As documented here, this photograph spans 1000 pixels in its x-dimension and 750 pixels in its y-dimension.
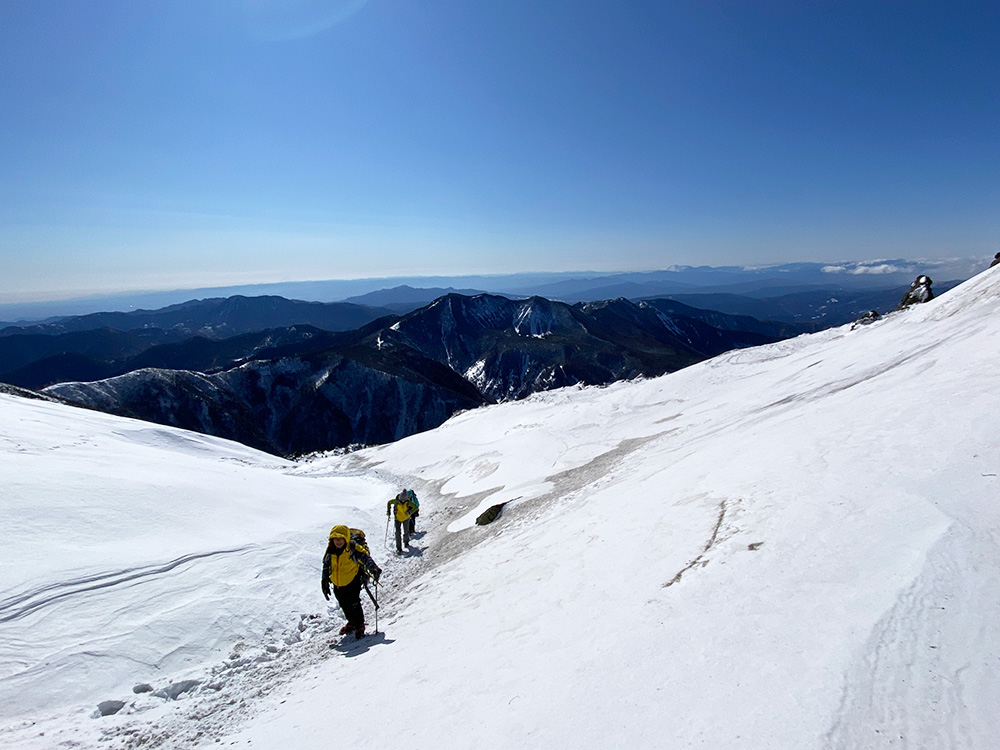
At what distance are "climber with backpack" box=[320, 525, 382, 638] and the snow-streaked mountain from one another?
2.12ft

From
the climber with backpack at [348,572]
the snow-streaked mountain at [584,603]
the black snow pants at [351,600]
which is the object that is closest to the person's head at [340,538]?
the climber with backpack at [348,572]

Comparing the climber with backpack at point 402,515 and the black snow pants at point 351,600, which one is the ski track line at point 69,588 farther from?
the climber with backpack at point 402,515

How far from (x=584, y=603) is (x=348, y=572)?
4.93m

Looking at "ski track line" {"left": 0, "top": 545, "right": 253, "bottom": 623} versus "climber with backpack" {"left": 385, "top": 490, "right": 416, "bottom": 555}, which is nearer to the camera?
"ski track line" {"left": 0, "top": 545, "right": 253, "bottom": 623}

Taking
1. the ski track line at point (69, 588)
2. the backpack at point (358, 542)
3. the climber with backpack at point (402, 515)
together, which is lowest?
the climber with backpack at point (402, 515)

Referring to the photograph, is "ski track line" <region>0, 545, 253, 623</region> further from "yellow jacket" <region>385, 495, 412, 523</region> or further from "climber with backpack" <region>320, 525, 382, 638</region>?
"yellow jacket" <region>385, 495, 412, 523</region>

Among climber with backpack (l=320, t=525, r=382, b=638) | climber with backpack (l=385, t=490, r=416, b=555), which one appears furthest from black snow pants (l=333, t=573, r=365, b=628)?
climber with backpack (l=385, t=490, r=416, b=555)

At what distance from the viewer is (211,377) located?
4975 inches

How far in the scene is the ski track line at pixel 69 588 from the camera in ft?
26.6

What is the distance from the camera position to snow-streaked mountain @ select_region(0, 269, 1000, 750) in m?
4.71

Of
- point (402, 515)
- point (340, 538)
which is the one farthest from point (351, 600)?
point (402, 515)

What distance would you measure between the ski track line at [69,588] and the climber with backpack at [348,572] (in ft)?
14.2

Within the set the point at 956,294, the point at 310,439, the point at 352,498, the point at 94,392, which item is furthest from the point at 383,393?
the point at 956,294

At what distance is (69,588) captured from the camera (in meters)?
8.91
